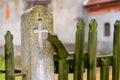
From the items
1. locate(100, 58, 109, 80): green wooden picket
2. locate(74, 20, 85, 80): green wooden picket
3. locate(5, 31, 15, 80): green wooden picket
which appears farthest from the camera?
locate(100, 58, 109, 80): green wooden picket

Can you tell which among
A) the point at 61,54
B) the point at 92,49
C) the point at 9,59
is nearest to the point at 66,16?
the point at 92,49

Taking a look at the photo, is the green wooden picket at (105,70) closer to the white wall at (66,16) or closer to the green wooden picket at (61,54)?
the green wooden picket at (61,54)

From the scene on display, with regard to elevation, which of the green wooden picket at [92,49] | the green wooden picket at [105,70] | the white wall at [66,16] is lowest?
the green wooden picket at [105,70]

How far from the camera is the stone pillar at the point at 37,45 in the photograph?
3916mm

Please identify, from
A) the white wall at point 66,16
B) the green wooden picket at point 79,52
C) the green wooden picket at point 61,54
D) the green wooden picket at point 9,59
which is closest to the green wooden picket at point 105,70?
the green wooden picket at point 79,52

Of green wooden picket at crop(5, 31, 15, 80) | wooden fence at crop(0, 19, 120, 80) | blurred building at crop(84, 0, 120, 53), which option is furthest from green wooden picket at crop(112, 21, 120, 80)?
blurred building at crop(84, 0, 120, 53)

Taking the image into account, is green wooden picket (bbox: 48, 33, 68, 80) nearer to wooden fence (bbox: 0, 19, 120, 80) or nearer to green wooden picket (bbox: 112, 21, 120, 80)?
wooden fence (bbox: 0, 19, 120, 80)

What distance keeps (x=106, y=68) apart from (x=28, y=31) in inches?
42.8

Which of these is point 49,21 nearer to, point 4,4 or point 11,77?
point 11,77

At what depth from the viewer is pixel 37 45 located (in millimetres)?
3947

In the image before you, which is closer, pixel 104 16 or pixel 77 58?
pixel 77 58

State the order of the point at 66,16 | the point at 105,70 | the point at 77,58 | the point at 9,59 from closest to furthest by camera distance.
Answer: the point at 9,59 → the point at 77,58 → the point at 105,70 → the point at 66,16

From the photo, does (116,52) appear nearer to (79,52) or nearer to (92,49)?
(92,49)

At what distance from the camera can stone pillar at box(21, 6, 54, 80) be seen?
3916mm
